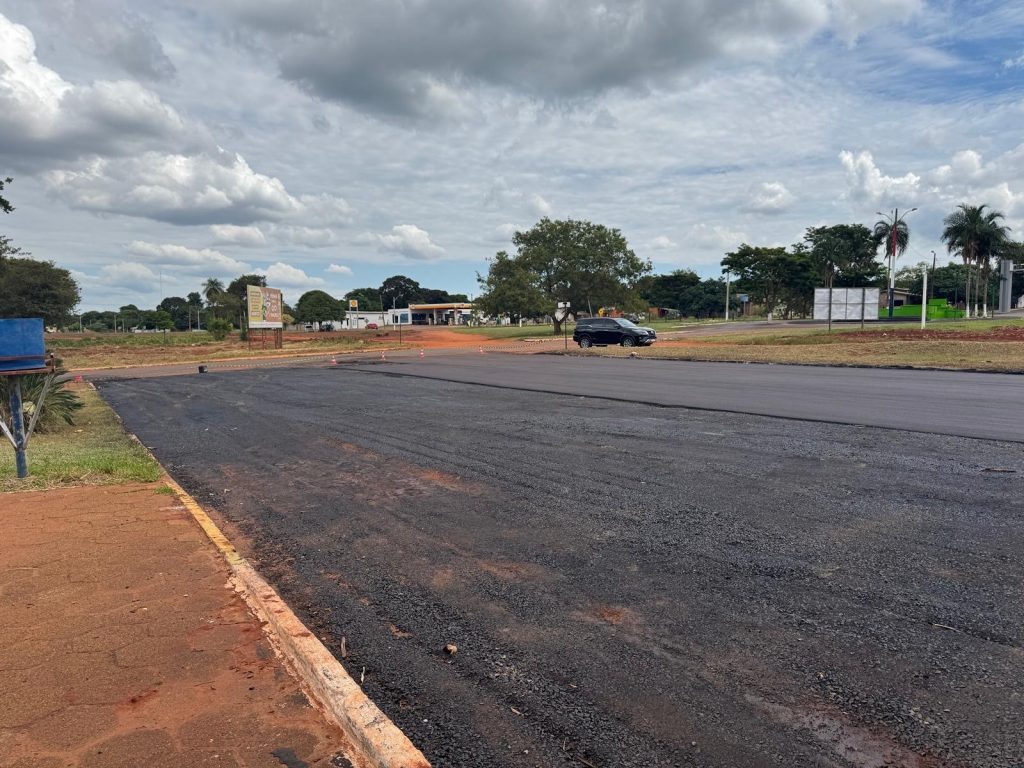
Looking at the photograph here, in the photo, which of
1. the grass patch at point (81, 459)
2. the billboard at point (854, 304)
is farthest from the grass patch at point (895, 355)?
the grass patch at point (81, 459)

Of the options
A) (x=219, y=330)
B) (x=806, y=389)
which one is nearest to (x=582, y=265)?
(x=219, y=330)

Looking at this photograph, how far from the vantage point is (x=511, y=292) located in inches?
2286

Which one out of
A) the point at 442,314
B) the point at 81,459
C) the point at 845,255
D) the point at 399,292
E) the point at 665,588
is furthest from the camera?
the point at 399,292

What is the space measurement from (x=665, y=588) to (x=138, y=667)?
3.15 m

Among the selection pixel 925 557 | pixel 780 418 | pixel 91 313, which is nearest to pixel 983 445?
pixel 780 418

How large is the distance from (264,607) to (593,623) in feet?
6.73

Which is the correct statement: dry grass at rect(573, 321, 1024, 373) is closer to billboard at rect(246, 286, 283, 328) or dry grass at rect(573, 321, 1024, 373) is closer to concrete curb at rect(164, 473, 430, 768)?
concrete curb at rect(164, 473, 430, 768)

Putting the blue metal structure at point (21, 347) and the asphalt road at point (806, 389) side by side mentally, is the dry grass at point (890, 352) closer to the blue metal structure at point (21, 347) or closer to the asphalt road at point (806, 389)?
the asphalt road at point (806, 389)

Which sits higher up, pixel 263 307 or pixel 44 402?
pixel 263 307

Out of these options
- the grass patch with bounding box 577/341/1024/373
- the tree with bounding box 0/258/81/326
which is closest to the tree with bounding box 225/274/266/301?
the tree with bounding box 0/258/81/326

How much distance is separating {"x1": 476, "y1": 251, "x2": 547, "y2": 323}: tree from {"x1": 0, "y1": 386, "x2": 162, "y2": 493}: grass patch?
45644 mm

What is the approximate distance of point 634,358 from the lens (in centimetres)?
3028

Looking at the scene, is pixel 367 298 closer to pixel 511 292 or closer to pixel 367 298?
pixel 367 298

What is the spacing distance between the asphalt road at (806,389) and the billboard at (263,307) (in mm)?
29823
